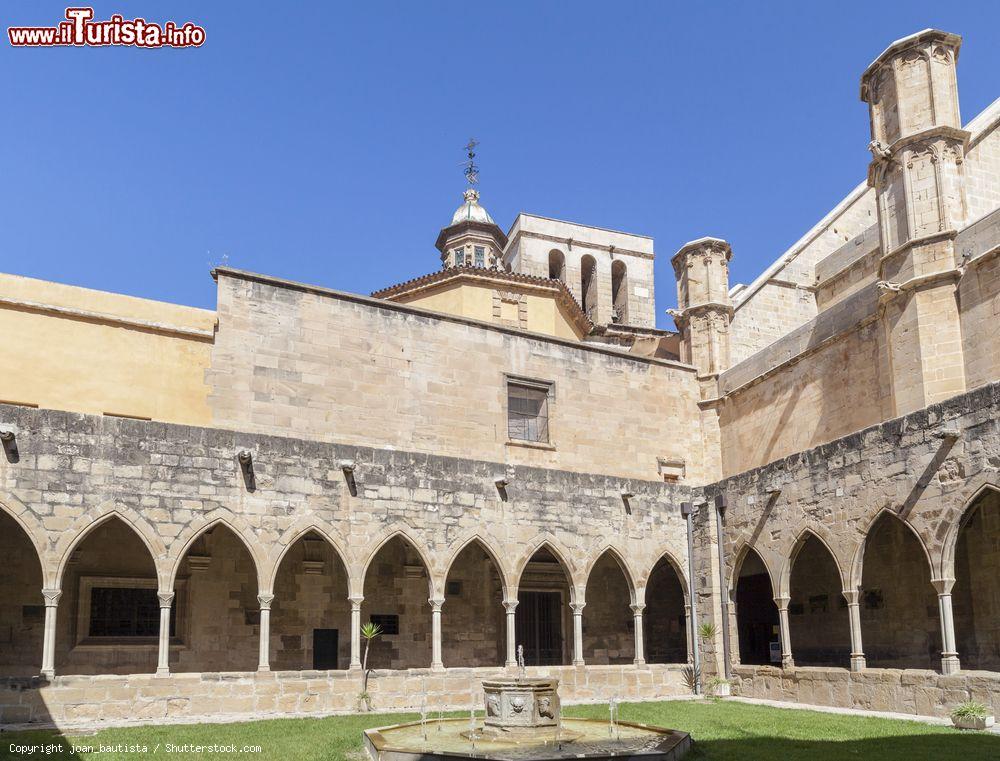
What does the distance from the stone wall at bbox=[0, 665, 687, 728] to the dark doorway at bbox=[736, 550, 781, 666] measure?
4.71m

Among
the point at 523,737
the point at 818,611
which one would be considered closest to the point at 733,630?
the point at 818,611

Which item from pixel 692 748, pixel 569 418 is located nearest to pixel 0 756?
pixel 692 748

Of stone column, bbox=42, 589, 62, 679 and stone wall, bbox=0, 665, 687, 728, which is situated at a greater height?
stone column, bbox=42, 589, 62, 679

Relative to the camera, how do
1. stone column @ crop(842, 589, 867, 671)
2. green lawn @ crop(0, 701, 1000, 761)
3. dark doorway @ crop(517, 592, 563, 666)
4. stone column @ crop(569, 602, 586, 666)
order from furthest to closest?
dark doorway @ crop(517, 592, 563, 666)
stone column @ crop(569, 602, 586, 666)
stone column @ crop(842, 589, 867, 671)
green lawn @ crop(0, 701, 1000, 761)

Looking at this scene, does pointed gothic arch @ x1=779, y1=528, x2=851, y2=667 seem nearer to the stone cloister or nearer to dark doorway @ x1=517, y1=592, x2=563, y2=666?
the stone cloister

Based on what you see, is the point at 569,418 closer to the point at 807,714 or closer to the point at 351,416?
the point at 351,416

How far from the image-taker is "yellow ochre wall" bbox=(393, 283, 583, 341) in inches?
969

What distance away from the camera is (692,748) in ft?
31.9

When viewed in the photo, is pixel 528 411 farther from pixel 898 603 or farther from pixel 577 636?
pixel 898 603

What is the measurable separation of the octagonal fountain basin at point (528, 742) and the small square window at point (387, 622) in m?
6.07

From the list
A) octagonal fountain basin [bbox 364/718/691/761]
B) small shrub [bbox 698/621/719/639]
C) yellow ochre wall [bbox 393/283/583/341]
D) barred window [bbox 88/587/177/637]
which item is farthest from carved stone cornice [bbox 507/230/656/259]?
octagonal fountain basin [bbox 364/718/691/761]

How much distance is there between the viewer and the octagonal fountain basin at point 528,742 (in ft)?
28.1

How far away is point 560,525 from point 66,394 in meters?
8.84

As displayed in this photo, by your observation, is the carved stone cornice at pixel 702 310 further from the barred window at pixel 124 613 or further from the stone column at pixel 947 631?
the barred window at pixel 124 613
